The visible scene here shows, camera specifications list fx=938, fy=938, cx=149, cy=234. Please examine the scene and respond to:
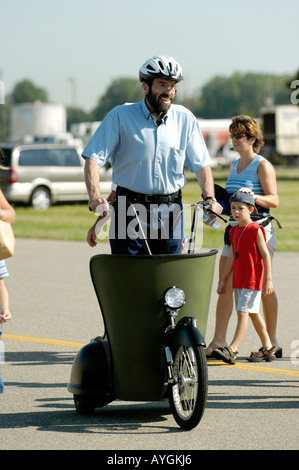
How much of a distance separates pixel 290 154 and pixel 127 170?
63454 mm

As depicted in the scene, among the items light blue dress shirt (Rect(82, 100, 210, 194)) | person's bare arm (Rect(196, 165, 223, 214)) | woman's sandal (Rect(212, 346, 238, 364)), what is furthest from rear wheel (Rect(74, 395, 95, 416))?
woman's sandal (Rect(212, 346, 238, 364))

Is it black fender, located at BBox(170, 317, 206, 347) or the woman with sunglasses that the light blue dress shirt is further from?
the woman with sunglasses

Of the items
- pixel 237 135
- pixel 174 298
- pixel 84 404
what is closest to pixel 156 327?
pixel 174 298

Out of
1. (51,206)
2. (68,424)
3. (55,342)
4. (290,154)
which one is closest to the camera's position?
(68,424)

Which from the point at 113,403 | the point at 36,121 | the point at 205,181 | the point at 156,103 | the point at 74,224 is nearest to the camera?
the point at 156,103

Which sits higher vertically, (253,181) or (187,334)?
(253,181)

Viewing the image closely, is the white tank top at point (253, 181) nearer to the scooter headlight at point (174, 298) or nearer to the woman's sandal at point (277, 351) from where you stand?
the woman's sandal at point (277, 351)

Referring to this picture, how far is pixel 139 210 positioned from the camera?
18.4ft

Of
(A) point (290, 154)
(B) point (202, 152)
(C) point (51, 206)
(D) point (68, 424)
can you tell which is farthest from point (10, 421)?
(A) point (290, 154)

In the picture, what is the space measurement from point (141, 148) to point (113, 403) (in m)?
1.65

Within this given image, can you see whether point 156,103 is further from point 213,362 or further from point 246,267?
point 213,362

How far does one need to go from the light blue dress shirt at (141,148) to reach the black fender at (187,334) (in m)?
0.87

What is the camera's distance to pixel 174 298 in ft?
16.8

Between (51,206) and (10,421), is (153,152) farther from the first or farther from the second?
(51,206)
